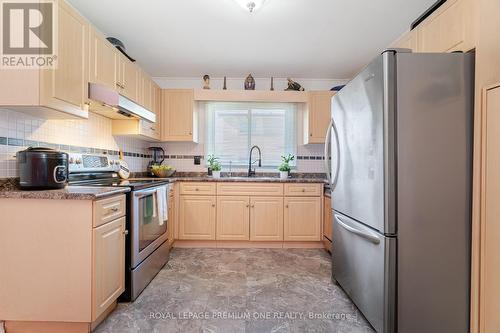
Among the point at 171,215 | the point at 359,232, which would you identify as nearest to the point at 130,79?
the point at 171,215

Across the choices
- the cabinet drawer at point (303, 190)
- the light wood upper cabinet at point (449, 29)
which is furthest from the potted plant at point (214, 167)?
the light wood upper cabinet at point (449, 29)

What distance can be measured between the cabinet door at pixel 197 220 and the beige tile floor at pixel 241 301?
385 mm

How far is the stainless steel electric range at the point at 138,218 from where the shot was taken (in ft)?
6.11

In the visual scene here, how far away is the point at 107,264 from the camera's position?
159 cm

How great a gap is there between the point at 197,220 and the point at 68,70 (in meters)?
2.04

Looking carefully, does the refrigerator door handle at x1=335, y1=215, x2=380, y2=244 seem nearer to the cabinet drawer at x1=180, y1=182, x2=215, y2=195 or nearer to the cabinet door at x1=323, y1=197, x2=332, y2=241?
the cabinet door at x1=323, y1=197, x2=332, y2=241

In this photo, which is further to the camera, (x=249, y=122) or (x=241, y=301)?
(x=249, y=122)

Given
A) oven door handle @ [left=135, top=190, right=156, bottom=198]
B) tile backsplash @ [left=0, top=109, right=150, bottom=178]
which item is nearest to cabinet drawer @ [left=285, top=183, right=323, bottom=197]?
oven door handle @ [left=135, top=190, right=156, bottom=198]

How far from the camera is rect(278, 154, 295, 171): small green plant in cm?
344

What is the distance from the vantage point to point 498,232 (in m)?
1.19

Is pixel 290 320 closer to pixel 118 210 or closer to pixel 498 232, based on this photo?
pixel 498 232

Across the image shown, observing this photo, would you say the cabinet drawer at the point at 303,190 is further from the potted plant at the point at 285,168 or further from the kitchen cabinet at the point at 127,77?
the kitchen cabinet at the point at 127,77

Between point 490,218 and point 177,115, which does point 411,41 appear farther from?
point 177,115

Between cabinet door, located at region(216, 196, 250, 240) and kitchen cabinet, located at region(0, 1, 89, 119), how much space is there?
1.79 meters
